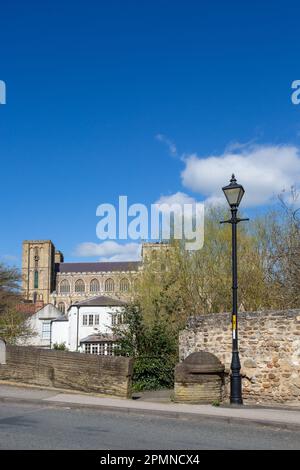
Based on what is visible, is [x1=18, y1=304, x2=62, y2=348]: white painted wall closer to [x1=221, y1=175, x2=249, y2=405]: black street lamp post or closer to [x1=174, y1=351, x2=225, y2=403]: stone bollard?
[x1=174, y1=351, x2=225, y2=403]: stone bollard

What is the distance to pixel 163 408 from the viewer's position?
11.1m

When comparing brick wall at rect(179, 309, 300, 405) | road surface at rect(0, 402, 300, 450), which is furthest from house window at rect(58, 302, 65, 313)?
road surface at rect(0, 402, 300, 450)

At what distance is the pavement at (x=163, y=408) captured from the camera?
984cm

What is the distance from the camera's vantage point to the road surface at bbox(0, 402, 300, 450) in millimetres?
7660

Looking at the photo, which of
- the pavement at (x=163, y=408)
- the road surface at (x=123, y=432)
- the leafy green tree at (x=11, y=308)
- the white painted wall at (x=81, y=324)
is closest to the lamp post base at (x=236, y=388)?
the pavement at (x=163, y=408)

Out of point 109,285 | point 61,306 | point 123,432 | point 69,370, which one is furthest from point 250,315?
point 61,306

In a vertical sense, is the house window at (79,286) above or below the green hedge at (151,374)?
above

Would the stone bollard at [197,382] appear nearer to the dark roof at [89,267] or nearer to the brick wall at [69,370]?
the brick wall at [69,370]

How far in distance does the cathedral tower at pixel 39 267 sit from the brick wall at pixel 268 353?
127 metres

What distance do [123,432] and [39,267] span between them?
13659 cm

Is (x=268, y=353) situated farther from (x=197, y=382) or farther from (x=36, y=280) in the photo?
(x=36, y=280)

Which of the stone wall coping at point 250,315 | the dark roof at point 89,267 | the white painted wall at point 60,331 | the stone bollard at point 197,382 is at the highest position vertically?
the dark roof at point 89,267
